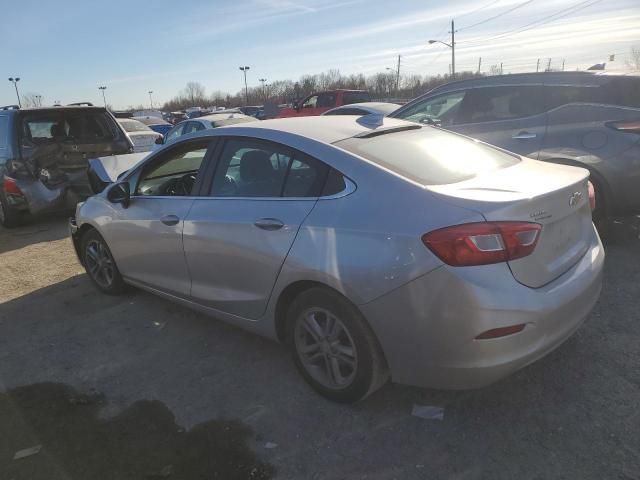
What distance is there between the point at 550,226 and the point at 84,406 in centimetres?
291

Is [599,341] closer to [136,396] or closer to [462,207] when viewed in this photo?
[462,207]

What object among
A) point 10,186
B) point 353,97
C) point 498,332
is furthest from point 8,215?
point 353,97

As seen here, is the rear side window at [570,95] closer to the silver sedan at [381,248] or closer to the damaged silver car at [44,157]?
the silver sedan at [381,248]

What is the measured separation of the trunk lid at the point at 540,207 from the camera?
2414 millimetres

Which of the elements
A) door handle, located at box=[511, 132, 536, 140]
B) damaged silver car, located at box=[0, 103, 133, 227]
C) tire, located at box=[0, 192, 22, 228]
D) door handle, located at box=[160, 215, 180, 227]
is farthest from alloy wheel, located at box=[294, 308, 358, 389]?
tire, located at box=[0, 192, 22, 228]

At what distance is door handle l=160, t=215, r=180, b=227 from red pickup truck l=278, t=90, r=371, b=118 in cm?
1307

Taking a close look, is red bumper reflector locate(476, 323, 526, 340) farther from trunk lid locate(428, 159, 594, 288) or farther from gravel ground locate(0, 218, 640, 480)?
gravel ground locate(0, 218, 640, 480)

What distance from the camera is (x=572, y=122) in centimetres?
491

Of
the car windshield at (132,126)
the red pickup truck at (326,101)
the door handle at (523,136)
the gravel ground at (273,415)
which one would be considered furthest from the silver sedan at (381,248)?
the car windshield at (132,126)

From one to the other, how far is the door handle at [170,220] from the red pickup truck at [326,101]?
514 inches

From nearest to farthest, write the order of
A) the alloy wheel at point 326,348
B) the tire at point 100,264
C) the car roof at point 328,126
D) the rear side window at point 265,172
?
the alloy wheel at point 326,348 → the rear side window at point 265,172 → the car roof at point 328,126 → the tire at point 100,264

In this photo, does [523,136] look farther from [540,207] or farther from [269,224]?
[269,224]

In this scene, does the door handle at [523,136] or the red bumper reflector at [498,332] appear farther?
the door handle at [523,136]

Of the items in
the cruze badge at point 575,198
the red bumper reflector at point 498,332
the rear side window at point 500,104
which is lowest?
the red bumper reflector at point 498,332
